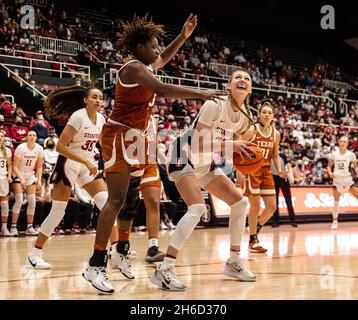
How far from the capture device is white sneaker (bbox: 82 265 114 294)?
14.1ft

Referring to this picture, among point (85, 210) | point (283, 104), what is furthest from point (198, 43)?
point (85, 210)

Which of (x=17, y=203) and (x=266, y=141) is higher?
(x=266, y=141)

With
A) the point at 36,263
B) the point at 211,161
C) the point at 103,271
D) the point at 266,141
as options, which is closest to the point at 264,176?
the point at 266,141

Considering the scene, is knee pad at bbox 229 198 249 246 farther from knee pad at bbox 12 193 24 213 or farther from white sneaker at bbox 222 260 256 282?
knee pad at bbox 12 193 24 213

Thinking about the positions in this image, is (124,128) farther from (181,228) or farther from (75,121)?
(75,121)

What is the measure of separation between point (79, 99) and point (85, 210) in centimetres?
542

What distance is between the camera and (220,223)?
13.7 m

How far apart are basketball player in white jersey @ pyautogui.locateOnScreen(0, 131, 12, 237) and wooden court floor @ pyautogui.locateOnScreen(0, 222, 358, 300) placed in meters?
1.50

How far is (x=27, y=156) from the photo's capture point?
10898mm

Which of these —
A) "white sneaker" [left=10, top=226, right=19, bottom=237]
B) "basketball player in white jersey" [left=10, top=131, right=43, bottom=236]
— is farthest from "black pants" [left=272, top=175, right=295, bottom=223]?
"white sneaker" [left=10, top=226, right=19, bottom=237]

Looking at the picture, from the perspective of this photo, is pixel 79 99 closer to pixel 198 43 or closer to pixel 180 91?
pixel 180 91

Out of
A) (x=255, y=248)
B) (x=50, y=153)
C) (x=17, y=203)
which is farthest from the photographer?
(x=50, y=153)

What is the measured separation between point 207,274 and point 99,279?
4.84ft

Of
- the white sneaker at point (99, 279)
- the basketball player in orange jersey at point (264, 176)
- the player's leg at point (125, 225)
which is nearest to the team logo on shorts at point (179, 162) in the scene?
the player's leg at point (125, 225)
